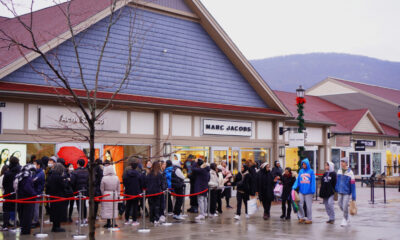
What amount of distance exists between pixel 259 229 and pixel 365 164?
98.4 feet

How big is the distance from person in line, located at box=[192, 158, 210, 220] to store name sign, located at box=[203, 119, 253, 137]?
8.12m

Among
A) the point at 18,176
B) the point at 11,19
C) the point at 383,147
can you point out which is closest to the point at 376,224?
the point at 18,176

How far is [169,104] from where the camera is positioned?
76.5 ft

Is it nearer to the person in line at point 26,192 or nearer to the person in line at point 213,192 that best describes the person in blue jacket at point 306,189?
the person in line at point 213,192

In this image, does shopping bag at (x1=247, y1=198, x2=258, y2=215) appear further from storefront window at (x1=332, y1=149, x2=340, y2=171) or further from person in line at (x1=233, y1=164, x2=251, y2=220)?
storefront window at (x1=332, y1=149, x2=340, y2=171)

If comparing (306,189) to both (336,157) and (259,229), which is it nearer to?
(259,229)

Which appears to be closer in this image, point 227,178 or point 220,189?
point 220,189

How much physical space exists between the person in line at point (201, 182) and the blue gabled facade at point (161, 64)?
6118 millimetres

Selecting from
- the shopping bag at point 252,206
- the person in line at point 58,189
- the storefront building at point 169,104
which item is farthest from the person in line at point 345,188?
the person in line at point 58,189

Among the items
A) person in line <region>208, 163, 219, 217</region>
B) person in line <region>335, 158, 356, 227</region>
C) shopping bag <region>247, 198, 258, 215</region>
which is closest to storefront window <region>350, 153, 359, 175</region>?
person in line <region>208, 163, 219, 217</region>

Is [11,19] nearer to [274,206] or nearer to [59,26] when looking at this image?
[59,26]

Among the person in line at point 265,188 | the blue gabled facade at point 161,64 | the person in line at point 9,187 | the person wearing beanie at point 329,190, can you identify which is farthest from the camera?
the blue gabled facade at point 161,64

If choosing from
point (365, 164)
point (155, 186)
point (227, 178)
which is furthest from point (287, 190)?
point (365, 164)

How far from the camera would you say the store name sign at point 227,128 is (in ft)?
84.6
